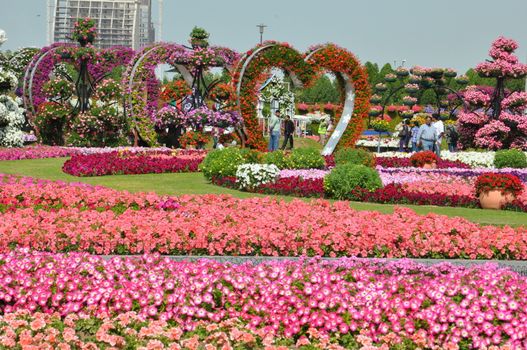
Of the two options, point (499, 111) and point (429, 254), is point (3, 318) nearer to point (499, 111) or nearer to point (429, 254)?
point (429, 254)

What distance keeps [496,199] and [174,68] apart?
1551 cm

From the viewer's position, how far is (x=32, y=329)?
5312 millimetres

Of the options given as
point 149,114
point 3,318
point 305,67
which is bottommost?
point 3,318

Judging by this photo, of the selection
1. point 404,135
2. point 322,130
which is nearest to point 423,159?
point 404,135

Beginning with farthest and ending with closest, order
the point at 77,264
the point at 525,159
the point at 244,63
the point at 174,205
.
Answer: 1. the point at 244,63
2. the point at 525,159
3. the point at 174,205
4. the point at 77,264

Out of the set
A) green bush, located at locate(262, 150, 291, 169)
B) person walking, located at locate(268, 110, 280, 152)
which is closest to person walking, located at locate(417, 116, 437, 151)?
person walking, located at locate(268, 110, 280, 152)

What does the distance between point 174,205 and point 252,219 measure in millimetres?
1751

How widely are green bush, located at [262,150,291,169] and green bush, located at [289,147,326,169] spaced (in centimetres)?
11

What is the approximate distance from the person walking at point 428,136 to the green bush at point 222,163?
6.91 m

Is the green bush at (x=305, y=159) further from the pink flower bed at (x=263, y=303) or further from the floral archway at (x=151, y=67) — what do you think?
the pink flower bed at (x=263, y=303)

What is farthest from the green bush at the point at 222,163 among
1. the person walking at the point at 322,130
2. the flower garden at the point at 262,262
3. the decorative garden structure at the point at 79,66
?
the person walking at the point at 322,130

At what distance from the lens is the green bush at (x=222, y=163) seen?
50.9 ft

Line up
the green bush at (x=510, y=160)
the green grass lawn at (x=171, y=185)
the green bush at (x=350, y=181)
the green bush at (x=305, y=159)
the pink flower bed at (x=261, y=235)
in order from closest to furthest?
the pink flower bed at (x=261, y=235) < the green grass lawn at (x=171, y=185) < the green bush at (x=350, y=181) < the green bush at (x=305, y=159) < the green bush at (x=510, y=160)

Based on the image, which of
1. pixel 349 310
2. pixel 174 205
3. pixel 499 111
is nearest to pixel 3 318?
pixel 349 310
